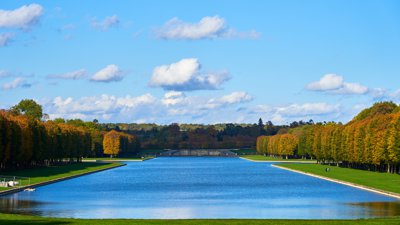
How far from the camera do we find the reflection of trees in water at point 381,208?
40091 millimetres

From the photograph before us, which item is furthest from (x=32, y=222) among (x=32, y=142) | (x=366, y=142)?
(x=366, y=142)

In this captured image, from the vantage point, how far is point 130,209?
4497 cm

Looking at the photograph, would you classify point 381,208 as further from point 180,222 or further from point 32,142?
point 32,142

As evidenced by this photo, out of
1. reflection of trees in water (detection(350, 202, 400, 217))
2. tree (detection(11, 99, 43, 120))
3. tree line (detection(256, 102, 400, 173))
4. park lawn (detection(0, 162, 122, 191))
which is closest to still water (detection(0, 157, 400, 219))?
reflection of trees in water (detection(350, 202, 400, 217))

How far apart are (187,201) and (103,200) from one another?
A: 5.80 metres

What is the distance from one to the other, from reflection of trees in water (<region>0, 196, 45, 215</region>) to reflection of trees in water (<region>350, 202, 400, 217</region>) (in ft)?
58.6

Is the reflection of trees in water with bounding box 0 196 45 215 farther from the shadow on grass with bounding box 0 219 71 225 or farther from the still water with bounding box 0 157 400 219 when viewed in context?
the shadow on grass with bounding box 0 219 71 225

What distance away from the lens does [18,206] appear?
44.5 m

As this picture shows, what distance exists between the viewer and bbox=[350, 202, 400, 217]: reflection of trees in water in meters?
40.1

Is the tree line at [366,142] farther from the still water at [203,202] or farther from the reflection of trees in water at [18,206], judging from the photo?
the reflection of trees in water at [18,206]

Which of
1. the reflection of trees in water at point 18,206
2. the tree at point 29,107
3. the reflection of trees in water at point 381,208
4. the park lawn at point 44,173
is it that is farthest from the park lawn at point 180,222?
the tree at point 29,107

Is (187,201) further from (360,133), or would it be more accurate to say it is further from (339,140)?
(339,140)

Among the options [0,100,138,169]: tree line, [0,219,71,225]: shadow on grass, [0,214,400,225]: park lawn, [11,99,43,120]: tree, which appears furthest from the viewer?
[11,99,43,120]: tree

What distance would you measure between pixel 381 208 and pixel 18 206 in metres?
20.7
